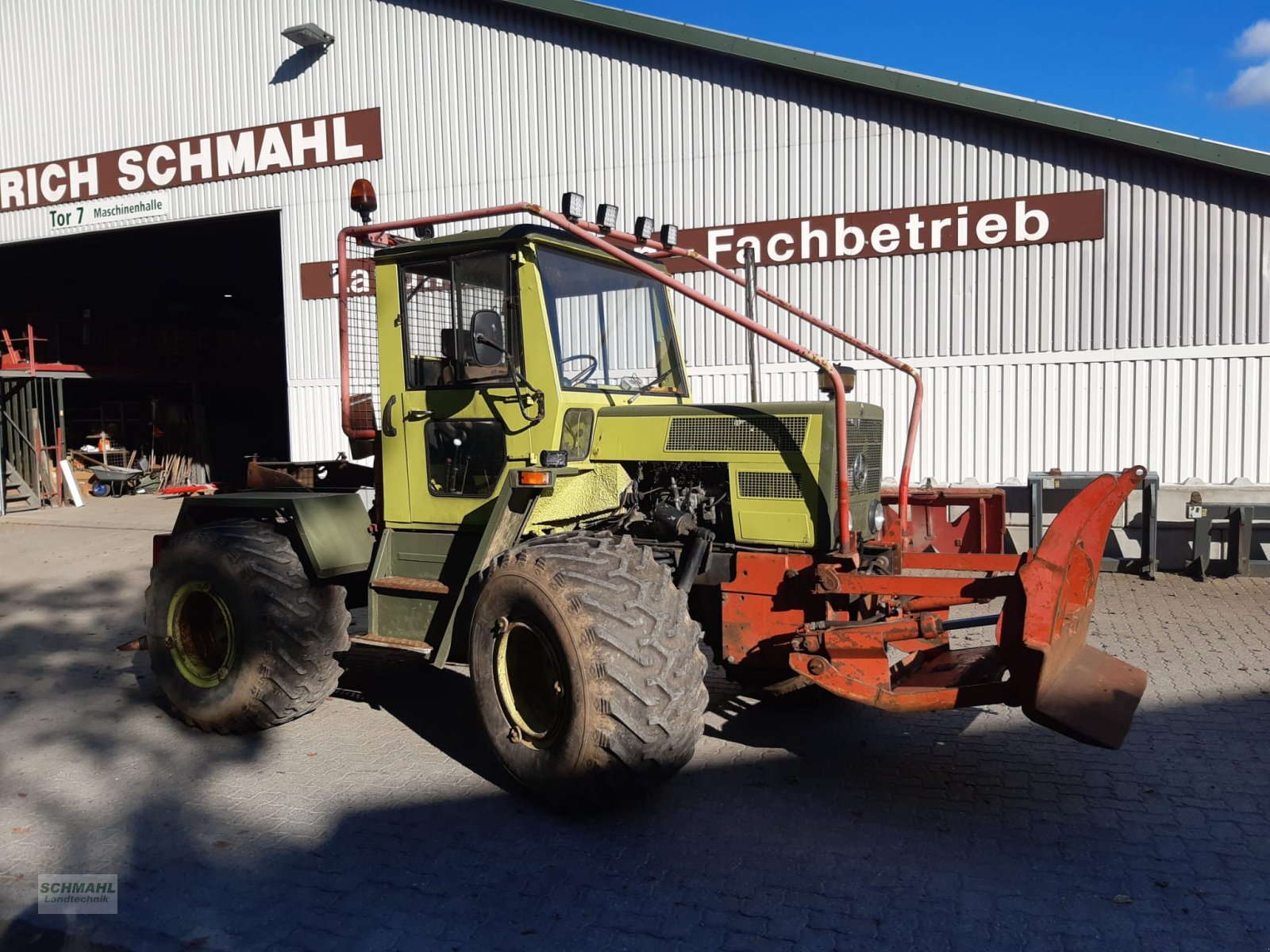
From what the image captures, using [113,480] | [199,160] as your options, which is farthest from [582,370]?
[113,480]

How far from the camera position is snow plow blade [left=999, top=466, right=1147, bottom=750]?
12.3 ft

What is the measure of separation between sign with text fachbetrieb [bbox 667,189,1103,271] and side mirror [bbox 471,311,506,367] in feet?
19.8

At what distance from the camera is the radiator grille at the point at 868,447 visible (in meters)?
4.55

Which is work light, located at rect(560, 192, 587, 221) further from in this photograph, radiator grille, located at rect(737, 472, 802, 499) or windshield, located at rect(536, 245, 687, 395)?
radiator grille, located at rect(737, 472, 802, 499)

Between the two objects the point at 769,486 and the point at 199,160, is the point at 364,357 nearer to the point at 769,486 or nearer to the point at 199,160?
the point at 769,486

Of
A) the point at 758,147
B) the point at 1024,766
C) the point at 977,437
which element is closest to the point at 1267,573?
the point at 977,437

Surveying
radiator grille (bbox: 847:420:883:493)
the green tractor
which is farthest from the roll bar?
radiator grille (bbox: 847:420:883:493)

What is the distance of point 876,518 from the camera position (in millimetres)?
4758

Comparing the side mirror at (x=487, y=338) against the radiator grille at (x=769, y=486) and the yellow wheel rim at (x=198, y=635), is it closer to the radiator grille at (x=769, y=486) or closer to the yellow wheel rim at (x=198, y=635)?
the radiator grille at (x=769, y=486)

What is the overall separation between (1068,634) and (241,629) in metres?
4.15

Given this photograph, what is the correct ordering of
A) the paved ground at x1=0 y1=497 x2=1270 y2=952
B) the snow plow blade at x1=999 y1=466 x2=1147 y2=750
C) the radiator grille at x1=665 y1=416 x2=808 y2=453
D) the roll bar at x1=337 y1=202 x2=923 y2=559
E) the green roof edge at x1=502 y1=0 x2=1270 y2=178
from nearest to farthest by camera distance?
the paved ground at x1=0 y1=497 x2=1270 y2=952
the snow plow blade at x1=999 y1=466 x2=1147 y2=750
the roll bar at x1=337 y1=202 x2=923 y2=559
the radiator grille at x1=665 y1=416 x2=808 y2=453
the green roof edge at x1=502 y1=0 x2=1270 y2=178

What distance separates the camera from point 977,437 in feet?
36.6

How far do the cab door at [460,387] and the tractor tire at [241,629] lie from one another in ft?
2.55

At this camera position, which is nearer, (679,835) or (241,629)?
(679,835)
